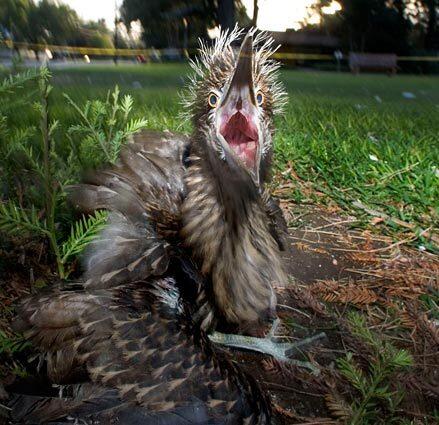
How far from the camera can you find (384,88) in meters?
3.40

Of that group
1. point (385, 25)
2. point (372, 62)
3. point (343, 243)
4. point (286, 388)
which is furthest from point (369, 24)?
point (286, 388)

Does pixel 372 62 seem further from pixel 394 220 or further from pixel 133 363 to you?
pixel 133 363

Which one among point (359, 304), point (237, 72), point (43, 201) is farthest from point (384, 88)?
point (43, 201)

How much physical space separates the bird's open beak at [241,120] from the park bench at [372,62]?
4.63ft

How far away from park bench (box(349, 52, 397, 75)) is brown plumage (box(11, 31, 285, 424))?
1082 mm

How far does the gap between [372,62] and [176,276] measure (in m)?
2.07

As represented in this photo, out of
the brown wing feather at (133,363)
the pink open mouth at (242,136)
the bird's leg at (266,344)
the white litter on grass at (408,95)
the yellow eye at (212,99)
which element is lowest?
the bird's leg at (266,344)

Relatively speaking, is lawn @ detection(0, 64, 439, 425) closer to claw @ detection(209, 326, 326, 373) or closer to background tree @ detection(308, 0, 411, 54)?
claw @ detection(209, 326, 326, 373)

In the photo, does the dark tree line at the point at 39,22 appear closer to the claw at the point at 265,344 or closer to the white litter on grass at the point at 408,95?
the claw at the point at 265,344

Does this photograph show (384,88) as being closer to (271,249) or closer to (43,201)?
(271,249)

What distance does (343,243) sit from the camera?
2352 millimetres

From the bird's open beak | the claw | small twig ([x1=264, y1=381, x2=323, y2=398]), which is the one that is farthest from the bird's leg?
the bird's open beak

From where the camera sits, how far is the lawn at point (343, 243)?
4.62 feet

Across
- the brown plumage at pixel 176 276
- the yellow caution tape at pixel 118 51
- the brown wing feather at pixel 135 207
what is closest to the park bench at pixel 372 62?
the yellow caution tape at pixel 118 51
